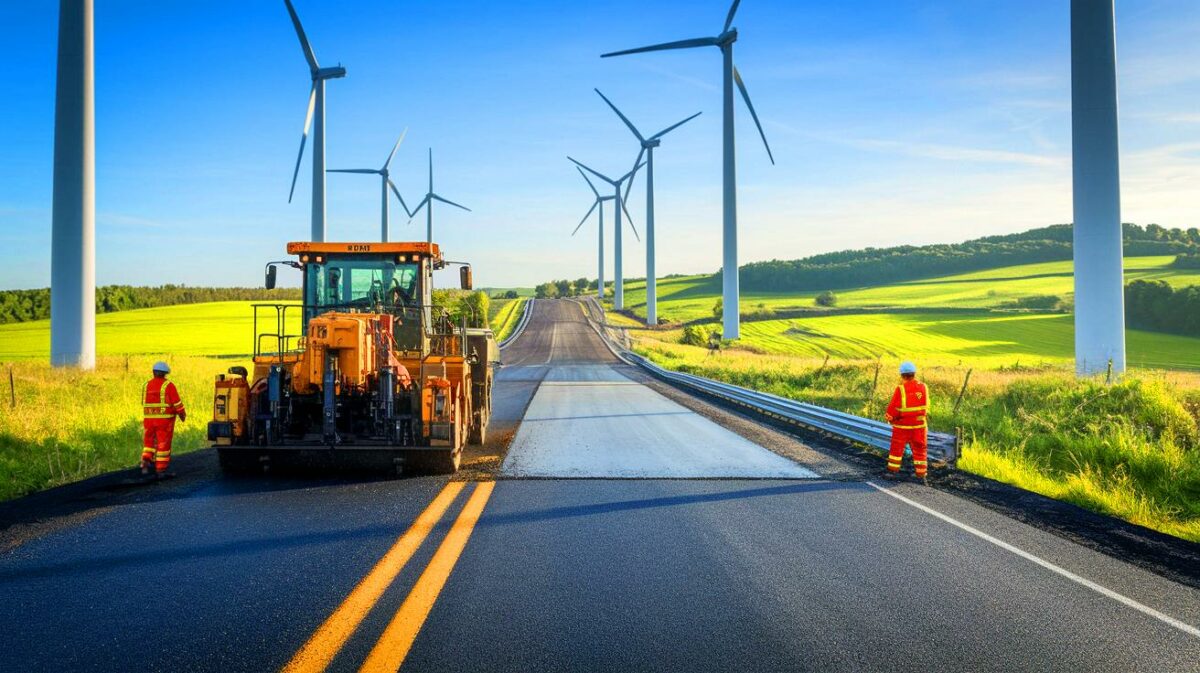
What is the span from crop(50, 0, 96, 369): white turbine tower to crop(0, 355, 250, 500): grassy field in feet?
4.70

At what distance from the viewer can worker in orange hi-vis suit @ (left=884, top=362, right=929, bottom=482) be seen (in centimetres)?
912

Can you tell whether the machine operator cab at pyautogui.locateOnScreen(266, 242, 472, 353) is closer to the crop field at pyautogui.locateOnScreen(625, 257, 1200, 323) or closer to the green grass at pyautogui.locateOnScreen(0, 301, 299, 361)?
the green grass at pyautogui.locateOnScreen(0, 301, 299, 361)

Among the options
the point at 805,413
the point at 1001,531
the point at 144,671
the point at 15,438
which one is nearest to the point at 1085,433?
the point at 805,413

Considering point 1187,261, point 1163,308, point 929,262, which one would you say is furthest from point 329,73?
point 929,262

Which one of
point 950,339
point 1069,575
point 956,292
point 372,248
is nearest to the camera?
point 1069,575

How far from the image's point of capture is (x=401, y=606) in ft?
14.9

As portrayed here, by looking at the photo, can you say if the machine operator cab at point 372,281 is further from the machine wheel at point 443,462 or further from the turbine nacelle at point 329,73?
the turbine nacelle at point 329,73

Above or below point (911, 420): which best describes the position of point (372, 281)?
above

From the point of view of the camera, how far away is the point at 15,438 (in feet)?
36.7

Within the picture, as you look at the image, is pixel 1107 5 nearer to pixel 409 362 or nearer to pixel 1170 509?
pixel 1170 509

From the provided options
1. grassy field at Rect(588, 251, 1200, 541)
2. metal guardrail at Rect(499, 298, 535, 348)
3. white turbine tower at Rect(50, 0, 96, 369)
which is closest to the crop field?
grassy field at Rect(588, 251, 1200, 541)

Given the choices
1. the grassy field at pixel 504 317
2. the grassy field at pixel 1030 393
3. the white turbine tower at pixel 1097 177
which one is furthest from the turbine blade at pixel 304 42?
the grassy field at pixel 504 317

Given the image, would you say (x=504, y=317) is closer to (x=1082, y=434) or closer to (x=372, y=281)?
(x=372, y=281)

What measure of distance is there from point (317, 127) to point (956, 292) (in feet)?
234
